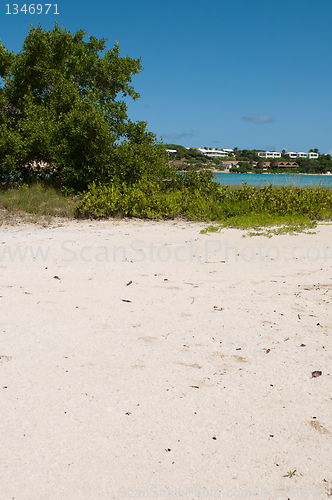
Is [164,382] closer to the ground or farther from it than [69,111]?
closer to the ground

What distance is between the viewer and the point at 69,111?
10.4 m

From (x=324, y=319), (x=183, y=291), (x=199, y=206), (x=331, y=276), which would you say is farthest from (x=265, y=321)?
(x=199, y=206)

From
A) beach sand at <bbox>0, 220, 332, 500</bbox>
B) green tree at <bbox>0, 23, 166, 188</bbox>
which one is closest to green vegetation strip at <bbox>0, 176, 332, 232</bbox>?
green tree at <bbox>0, 23, 166, 188</bbox>

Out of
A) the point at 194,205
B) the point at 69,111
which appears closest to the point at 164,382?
the point at 194,205

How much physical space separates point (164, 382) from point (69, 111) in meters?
9.55

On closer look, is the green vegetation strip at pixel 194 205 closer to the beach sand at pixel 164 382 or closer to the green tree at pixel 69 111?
the green tree at pixel 69 111

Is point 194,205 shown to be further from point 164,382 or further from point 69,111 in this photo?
point 164,382

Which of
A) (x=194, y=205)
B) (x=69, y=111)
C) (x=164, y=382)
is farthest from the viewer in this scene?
(x=69, y=111)

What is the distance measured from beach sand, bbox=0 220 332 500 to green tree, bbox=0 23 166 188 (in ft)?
18.1

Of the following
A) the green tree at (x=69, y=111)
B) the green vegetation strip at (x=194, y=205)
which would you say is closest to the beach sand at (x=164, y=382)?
the green vegetation strip at (x=194, y=205)

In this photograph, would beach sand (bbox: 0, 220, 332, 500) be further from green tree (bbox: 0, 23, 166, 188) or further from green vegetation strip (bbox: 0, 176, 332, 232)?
green tree (bbox: 0, 23, 166, 188)

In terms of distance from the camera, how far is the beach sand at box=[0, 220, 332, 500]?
1767 mm

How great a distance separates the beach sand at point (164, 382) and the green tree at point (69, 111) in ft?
18.1

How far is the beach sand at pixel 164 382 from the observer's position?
1767mm
